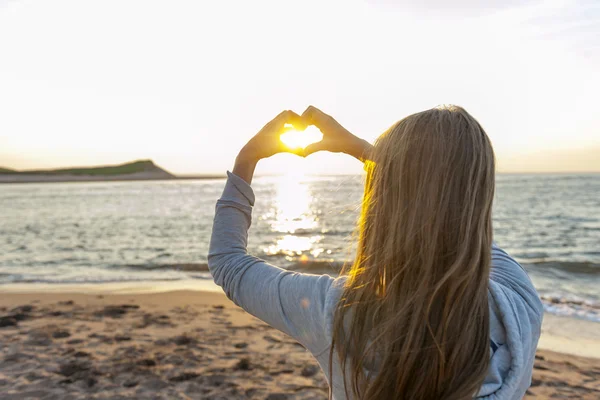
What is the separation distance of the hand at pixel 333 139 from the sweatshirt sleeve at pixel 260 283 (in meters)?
0.28

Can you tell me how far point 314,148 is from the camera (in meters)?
1.43

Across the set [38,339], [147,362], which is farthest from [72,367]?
[38,339]

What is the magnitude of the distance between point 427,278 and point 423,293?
33 millimetres

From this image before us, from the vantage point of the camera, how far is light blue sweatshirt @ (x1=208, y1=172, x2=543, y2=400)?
111cm

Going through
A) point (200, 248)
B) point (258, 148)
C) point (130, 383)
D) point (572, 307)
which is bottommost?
point (200, 248)

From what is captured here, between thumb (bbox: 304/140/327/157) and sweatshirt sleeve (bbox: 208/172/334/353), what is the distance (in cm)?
20

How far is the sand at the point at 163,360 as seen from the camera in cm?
427

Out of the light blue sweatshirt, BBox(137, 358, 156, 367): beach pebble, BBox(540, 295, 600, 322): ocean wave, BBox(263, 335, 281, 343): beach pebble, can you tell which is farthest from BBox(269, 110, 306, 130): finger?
BBox(540, 295, 600, 322): ocean wave

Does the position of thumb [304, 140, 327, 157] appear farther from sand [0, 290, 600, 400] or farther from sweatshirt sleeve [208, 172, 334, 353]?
sand [0, 290, 600, 400]

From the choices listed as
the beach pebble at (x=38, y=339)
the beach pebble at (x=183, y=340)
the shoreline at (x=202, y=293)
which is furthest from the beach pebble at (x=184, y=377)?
the shoreline at (x=202, y=293)

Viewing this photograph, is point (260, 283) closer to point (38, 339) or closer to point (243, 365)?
point (243, 365)

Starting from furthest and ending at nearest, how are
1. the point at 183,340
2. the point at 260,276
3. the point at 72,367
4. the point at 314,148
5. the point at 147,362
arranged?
the point at 183,340 < the point at 147,362 < the point at 72,367 < the point at 314,148 < the point at 260,276

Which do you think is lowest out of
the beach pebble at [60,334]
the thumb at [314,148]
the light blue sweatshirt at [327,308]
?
the beach pebble at [60,334]

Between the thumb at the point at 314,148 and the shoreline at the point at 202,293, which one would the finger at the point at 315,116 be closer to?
the thumb at the point at 314,148
